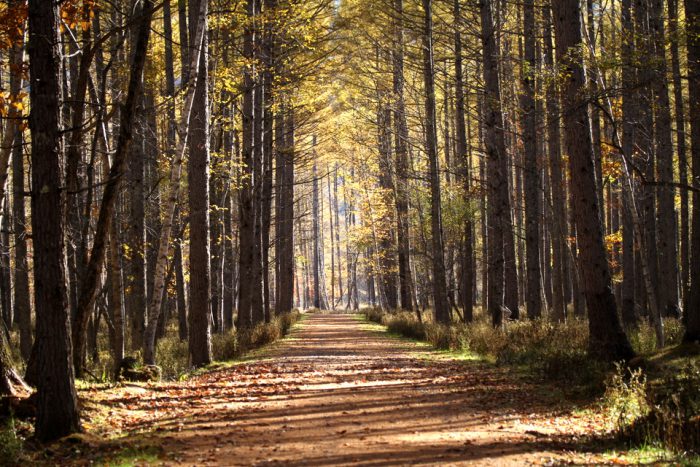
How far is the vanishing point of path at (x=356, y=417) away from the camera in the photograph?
588 centimetres

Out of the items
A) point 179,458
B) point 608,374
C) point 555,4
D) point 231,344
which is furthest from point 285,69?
point 179,458

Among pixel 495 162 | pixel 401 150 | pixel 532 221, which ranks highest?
pixel 401 150

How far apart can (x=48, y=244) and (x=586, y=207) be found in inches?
312

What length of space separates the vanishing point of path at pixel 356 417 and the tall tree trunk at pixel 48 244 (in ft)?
3.46

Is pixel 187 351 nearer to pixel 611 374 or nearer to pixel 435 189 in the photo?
pixel 435 189

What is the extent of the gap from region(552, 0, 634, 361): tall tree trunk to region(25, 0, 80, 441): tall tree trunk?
7.20 m

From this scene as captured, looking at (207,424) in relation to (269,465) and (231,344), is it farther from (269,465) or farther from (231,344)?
(231,344)

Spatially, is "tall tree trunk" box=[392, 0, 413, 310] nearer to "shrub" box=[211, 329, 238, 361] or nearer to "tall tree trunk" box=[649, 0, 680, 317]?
"tall tree trunk" box=[649, 0, 680, 317]

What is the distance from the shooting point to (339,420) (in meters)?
7.45

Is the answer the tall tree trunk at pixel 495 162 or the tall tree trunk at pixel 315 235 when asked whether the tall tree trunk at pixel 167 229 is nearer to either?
the tall tree trunk at pixel 495 162

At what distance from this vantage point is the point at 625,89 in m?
8.65

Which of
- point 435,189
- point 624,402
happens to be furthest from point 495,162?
point 624,402

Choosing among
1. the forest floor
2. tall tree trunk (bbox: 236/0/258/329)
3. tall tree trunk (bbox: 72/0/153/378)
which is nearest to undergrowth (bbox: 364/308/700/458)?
the forest floor

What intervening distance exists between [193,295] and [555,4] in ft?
28.3
